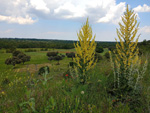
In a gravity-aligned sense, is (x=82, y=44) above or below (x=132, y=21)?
below

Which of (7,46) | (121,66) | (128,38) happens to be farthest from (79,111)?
(7,46)

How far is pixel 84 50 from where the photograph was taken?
14.4ft

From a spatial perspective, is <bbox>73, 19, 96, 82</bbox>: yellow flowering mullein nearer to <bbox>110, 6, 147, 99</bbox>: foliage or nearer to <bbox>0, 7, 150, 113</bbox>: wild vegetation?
<bbox>0, 7, 150, 113</bbox>: wild vegetation

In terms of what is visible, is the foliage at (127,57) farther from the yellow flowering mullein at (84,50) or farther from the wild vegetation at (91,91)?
the yellow flowering mullein at (84,50)

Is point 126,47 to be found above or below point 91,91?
above

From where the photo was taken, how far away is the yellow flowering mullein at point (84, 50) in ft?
14.2

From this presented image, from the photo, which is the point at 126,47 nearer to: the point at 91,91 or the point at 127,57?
the point at 127,57

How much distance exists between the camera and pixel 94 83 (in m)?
4.55

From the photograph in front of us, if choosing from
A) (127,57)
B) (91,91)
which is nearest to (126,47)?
(127,57)

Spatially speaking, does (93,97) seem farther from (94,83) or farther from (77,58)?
(77,58)

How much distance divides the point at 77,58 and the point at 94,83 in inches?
47.6

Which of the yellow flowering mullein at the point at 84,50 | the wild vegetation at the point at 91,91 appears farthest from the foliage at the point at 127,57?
the yellow flowering mullein at the point at 84,50

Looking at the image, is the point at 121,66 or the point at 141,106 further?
the point at 121,66

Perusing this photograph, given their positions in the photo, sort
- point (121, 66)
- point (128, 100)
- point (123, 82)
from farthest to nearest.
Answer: point (121, 66) → point (123, 82) → point (128, 100)
